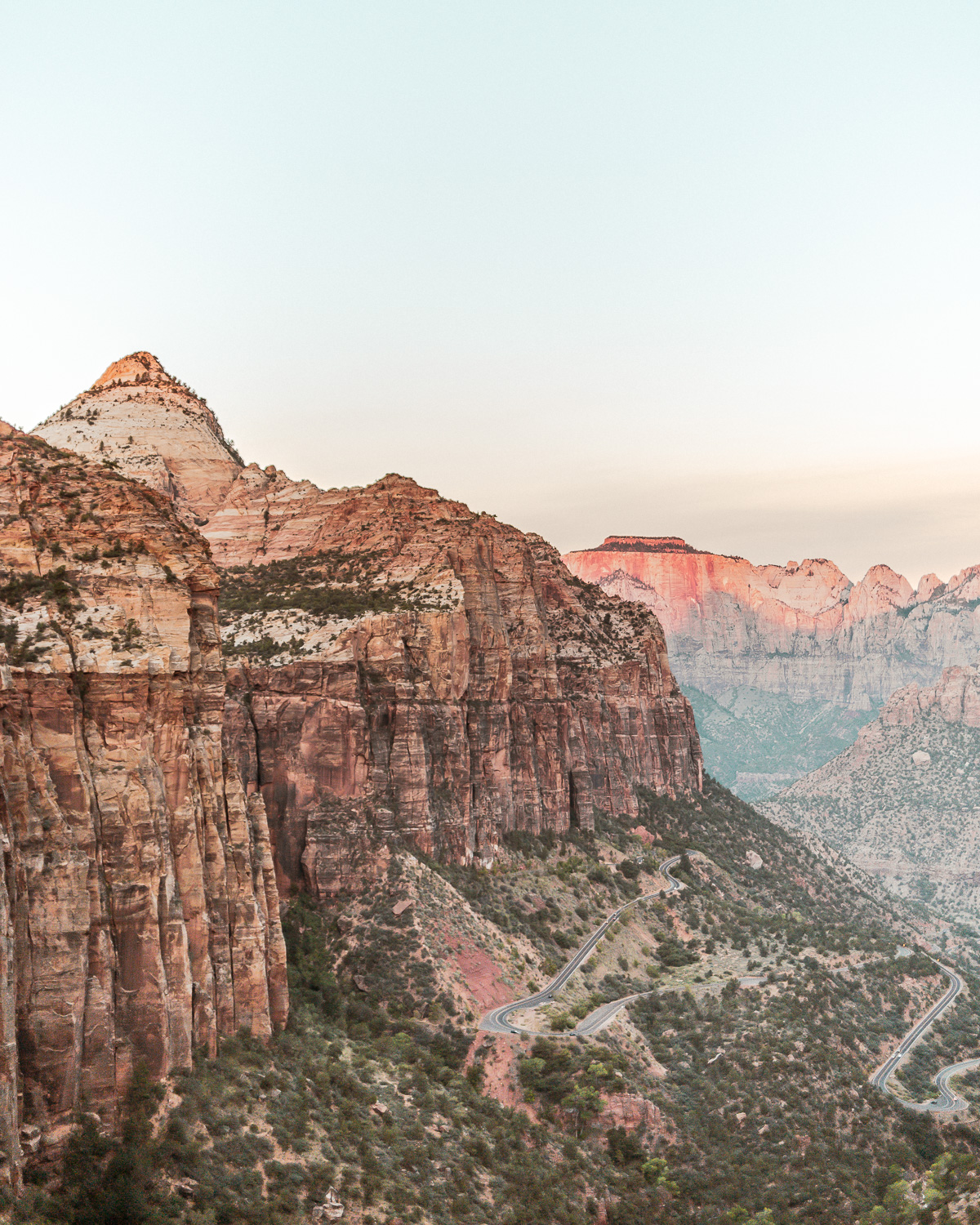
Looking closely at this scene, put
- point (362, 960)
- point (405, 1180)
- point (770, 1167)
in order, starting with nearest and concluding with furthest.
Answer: point (405, 1180) < point (770, 1167) < point (362, 960)

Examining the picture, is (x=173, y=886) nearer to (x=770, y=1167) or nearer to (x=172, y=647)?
(x=172, y=647)

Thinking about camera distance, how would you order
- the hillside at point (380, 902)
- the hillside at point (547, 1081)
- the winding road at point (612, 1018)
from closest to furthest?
the hillside at point (380, 902) < the hillside at point (547, 1081) < the winding road at point (612, 1018)

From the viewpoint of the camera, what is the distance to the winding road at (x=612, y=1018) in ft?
250

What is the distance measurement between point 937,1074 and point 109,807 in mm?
70611

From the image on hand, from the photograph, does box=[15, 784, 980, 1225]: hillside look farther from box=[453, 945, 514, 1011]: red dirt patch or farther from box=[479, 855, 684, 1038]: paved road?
box=[479, 855, 684, 1038]: paved road

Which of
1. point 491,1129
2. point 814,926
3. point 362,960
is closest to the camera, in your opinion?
point 491,1129

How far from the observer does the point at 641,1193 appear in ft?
209

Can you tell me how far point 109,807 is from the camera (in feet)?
148

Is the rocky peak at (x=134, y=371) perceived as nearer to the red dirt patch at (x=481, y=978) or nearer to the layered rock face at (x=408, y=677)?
the layered rock face at (x=408, y=677)

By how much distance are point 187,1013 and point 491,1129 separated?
840 inches

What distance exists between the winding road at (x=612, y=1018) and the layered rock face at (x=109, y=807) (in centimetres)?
2397

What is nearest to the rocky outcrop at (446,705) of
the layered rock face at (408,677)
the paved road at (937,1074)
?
the layered rock face at (408,677)

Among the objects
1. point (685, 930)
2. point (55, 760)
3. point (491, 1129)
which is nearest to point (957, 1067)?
point (685, 930)

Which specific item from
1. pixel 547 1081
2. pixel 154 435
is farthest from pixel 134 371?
pixel 547 1081
